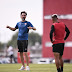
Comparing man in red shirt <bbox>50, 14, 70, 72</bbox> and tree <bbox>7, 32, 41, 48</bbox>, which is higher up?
tree <bbox>7, 32, 41, 48</bbox>

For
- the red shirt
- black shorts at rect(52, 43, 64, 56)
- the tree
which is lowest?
black shorts at rect(52, 43, 64, 56)

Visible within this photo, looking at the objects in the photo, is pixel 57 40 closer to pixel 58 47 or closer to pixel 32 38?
pixel 58 47

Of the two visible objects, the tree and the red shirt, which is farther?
the tree

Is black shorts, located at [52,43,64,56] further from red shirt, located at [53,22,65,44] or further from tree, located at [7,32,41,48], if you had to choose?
tree, located at [7,32,41,48]

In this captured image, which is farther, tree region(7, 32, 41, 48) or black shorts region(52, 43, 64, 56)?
tree region(7, 32, 41, 48)

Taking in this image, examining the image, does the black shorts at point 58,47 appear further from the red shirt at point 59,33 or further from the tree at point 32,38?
the tree at point 32,38

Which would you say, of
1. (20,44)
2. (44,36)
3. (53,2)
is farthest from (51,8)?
(20,44)

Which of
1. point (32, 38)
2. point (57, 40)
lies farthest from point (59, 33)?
point (32, 38)

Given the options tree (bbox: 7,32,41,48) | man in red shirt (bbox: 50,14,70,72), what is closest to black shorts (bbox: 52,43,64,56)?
man in red shirt (bbox: 50,14,70,72)

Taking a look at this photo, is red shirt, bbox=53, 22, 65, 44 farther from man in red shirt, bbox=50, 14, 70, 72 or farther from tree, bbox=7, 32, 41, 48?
tree, bbox=7, 32, 41, 48

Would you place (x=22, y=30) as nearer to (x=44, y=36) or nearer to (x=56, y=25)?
(x=56, y=25)

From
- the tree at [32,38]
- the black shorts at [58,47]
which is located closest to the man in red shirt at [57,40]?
the black shorts at [58,47]

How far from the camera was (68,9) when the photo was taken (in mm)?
44031

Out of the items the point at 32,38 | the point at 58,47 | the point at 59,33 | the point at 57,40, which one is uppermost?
the point at 32,38
